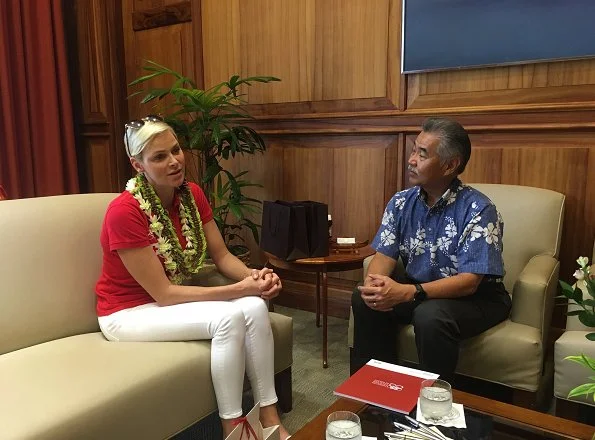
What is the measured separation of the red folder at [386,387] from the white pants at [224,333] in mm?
389

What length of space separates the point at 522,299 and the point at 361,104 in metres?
1.37

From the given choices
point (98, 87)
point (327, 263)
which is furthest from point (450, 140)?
point (98, 87)

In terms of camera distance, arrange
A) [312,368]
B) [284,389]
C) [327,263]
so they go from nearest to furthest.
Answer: [284,389] < [327,263] < [312,368]

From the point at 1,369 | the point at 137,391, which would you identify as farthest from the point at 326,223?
the point at 1,369

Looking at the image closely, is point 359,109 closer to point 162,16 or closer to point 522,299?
point 522,299

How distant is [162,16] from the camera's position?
11.4ft

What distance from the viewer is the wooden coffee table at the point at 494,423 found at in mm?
1102

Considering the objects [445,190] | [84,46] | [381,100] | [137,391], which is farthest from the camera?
[84,46]

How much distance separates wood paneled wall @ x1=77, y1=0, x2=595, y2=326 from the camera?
2.24m

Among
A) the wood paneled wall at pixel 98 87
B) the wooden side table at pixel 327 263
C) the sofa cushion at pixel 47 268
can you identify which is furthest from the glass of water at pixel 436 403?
the wood paneled wall at pixel 98 87

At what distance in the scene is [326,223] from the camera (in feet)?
7.41

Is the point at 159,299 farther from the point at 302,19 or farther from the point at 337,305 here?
the point at 302,19

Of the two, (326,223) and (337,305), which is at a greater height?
(326,223)

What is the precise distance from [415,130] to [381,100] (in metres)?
0.25
